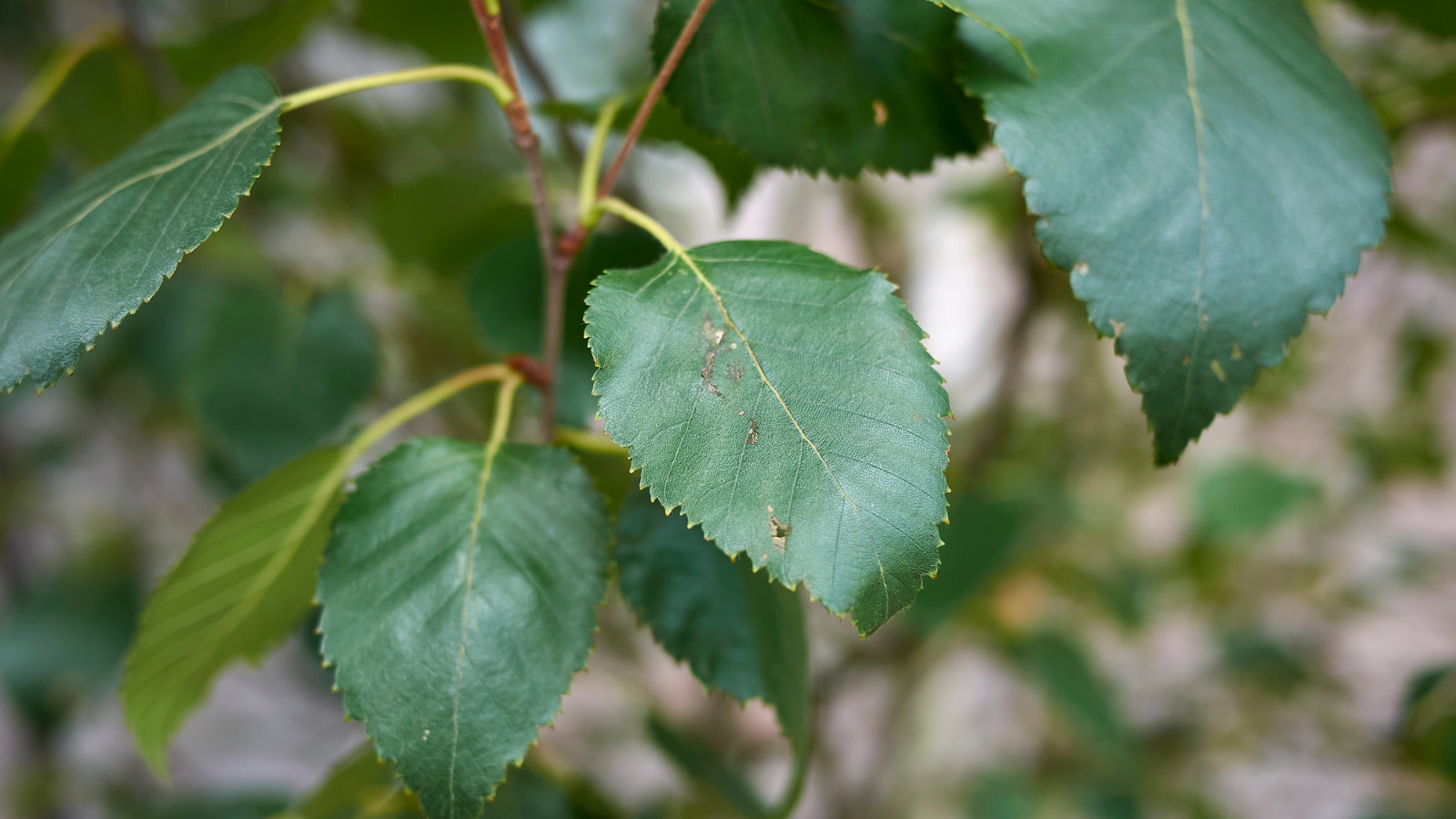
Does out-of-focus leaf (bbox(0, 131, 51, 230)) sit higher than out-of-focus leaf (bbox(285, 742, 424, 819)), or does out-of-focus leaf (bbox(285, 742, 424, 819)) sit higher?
out-of-focus leaf (bbox(0, 131, 51, 230))

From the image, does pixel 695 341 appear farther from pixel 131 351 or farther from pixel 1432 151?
pixel 1432 151

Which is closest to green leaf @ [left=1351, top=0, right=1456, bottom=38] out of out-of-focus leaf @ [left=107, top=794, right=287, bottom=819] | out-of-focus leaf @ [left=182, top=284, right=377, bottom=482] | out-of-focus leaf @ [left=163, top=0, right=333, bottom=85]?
out-of-focus leaf @ [left=163, top=0, right=333, bottom=85]

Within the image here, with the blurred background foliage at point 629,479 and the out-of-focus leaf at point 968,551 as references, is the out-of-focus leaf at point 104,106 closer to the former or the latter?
the blurred background foliage at point 629,479

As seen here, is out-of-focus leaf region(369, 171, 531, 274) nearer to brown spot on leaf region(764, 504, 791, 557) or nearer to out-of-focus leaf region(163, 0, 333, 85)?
out-of-focus leaf region(163, 0, 333, 85)

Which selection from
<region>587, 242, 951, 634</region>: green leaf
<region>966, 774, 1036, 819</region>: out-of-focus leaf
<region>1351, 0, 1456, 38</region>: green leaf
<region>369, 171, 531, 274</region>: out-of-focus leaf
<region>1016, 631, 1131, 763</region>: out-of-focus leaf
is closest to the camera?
<region>587, 242, 951, 634</region>: green leaf

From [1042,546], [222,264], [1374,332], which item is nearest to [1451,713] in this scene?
[1042,546]

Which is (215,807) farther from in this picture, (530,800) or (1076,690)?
(1076,690)
